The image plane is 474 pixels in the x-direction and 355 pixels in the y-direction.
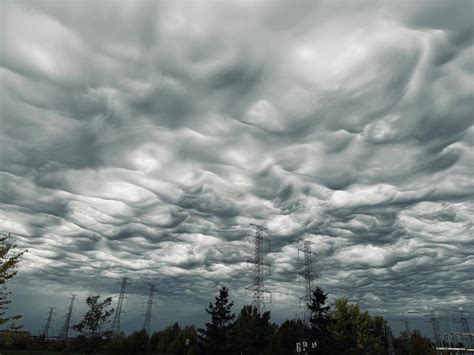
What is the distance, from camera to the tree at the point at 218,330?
69.9 m

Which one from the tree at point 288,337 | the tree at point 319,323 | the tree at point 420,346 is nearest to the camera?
the tree at point 319,323

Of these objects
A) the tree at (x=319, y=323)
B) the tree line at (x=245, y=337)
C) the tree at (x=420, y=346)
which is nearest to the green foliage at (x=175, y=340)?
the tree line at (x=245, y=337)

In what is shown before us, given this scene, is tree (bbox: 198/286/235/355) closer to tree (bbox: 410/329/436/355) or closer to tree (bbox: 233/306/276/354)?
tree (bbox: 233/306/276/354)

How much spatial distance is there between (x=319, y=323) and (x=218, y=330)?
1937 centimetres

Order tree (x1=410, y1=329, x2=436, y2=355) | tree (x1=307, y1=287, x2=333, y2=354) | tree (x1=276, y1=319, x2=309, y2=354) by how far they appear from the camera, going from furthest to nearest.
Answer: tree (x1=410, y1=329, x2=436, y2=355) < tree (x1=276, y1=319, x2=309, y2=354) < tree (x1=307, y1=287, x2=333, y2=354)

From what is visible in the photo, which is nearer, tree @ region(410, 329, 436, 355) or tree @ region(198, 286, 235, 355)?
tree @ region(198, 286, 235, 355)

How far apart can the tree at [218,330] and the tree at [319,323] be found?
50.4ft

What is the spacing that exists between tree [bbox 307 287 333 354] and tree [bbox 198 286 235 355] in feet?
50.4

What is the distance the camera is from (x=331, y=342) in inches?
2788

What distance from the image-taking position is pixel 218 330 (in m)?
71.2

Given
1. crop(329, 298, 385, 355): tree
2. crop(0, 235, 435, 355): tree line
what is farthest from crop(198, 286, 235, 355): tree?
crop(329, 298, 385, 355): tree

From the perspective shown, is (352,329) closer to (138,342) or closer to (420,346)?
(420,346)

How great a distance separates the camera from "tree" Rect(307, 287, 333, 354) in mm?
69062

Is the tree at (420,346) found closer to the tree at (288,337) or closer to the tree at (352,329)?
the tree at (352,329)
